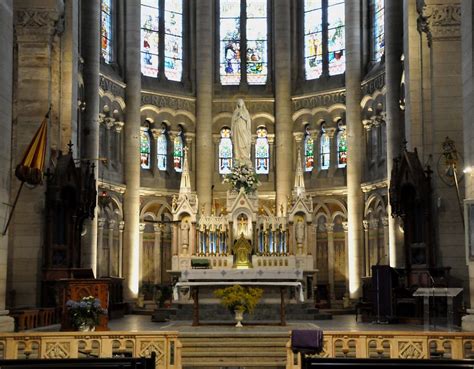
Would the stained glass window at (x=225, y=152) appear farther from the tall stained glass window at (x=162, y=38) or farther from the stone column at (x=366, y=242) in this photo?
the stone column at (x=366, y=242)

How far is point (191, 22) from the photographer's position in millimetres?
38062

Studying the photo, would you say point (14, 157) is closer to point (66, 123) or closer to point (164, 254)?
point (66, 123)

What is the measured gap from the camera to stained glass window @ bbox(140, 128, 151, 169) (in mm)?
36312

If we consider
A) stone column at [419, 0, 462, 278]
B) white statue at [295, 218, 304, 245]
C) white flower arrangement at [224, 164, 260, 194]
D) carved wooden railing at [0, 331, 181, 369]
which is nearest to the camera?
carved wooden railing at [0, 331, 181, 369]

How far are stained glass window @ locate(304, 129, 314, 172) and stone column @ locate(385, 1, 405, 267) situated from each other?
7.26 metres

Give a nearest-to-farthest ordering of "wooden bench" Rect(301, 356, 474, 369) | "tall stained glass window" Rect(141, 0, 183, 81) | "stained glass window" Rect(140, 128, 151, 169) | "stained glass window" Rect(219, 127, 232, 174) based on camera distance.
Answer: "wooden bench" Rect(301, 356, 474, 369) < "stained glass window" Rect(140, 128, 151, 169) < "tall stained glass window" Rect(141, 0, 183, 81) < "stained glass window" Rect(219, 127, 232, 174)

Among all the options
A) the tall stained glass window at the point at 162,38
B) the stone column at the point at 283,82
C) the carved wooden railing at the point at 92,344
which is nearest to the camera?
the carved wooden railing at the point at 92,344

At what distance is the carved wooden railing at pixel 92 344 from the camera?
12.5 metres

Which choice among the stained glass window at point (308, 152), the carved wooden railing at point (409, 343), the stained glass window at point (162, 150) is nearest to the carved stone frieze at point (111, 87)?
the stained glass window at point (162, 150)

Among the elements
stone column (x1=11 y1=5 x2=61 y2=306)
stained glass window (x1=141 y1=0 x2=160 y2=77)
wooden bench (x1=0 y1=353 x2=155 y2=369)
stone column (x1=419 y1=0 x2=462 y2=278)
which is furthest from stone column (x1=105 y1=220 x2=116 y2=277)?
wooden bench (x1=0 y1=353 x2=155 y2=369)

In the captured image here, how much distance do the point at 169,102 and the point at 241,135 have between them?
21.7ft

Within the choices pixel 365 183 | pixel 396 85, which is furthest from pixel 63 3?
pixel 365 183

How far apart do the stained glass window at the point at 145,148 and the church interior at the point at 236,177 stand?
0.33ft

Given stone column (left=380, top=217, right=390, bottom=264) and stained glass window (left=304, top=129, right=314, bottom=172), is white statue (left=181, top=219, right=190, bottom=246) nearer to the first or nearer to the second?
stone column (left=380, top=217, right=390, bottom=264)
